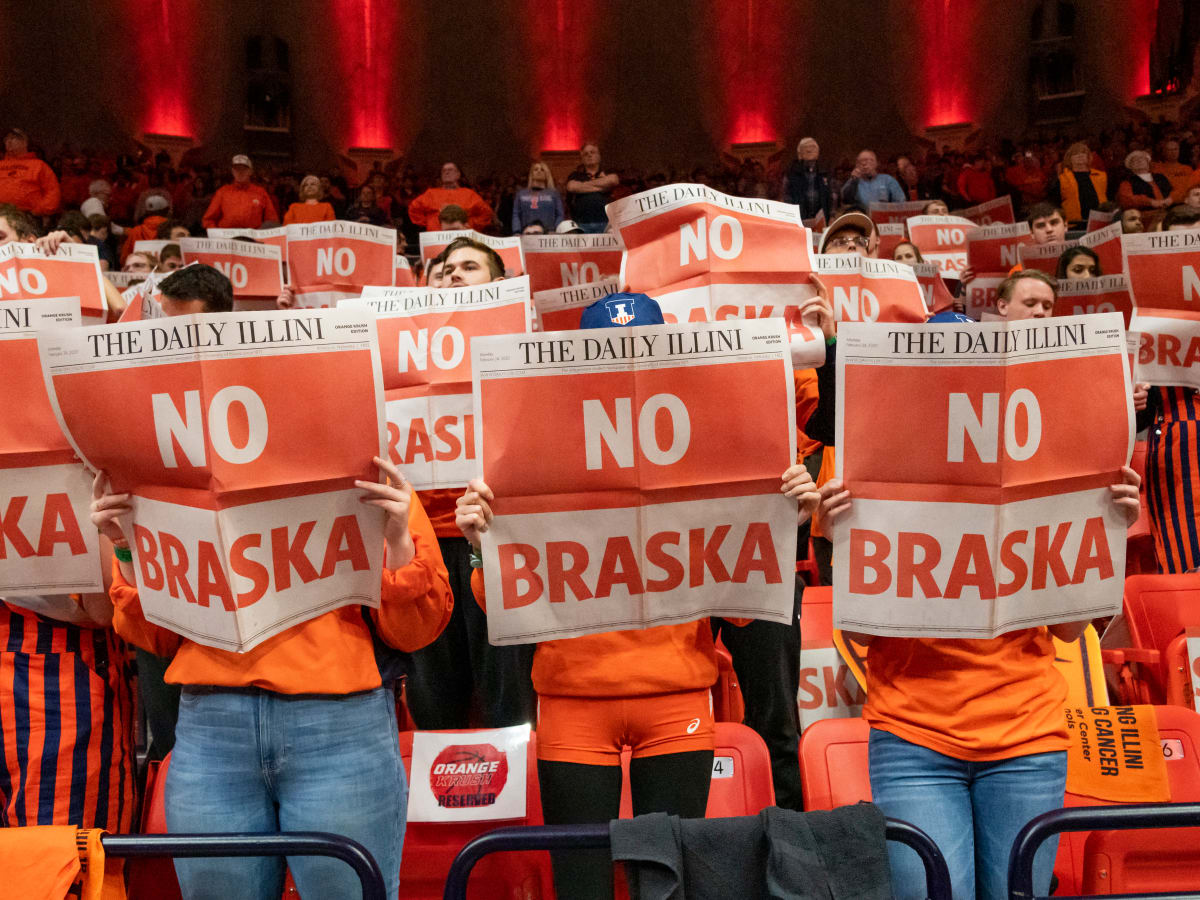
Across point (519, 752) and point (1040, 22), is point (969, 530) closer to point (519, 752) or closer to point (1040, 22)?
point (519, 752)

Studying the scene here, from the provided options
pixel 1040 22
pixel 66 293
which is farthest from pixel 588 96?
pixel 66 293

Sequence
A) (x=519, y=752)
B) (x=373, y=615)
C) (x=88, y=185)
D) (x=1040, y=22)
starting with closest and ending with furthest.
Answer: (x=373, y=615) < (x=519, y=752) < (x=88, y=185) < (x=1040, y=22)

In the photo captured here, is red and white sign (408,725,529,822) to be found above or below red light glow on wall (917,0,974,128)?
below

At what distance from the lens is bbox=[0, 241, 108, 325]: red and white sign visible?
4.60 m

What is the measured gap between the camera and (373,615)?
8.25 ft

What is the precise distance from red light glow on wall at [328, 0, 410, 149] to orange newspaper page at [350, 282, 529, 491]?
18.1 meters

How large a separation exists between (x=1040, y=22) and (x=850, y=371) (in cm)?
2000

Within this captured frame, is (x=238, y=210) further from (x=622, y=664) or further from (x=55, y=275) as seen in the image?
(x=622, y=664)

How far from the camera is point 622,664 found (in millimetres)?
2559

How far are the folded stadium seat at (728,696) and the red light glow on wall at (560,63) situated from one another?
58.8 feet

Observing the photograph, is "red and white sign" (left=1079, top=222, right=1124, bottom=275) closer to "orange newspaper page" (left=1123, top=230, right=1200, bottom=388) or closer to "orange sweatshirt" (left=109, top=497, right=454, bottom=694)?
"orange newspaper page" (left=1123, top=230, right=1200, bottom=388)

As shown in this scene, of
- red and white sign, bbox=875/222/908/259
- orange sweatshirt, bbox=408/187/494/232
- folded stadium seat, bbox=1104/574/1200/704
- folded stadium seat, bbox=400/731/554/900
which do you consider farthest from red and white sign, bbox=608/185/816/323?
orange sweatshirt, bbox=408/187/494/232

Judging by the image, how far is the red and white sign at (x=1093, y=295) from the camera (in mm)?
5391

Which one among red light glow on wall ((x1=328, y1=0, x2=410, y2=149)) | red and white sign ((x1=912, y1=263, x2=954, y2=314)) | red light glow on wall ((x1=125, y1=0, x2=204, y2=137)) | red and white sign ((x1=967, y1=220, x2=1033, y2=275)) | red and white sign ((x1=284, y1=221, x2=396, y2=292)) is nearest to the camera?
red and white sign ((x1=284, y1=221, x2=396, y2=292))
